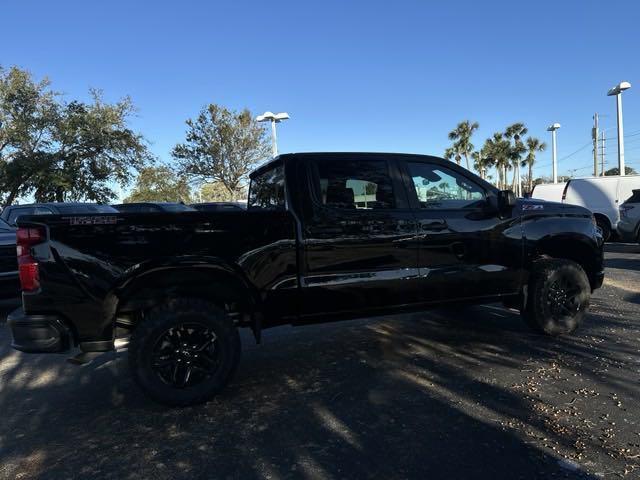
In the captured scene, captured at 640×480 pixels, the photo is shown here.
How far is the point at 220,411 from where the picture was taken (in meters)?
3.92

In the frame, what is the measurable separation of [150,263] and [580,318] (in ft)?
14.6

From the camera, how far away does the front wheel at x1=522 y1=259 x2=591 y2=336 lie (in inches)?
210

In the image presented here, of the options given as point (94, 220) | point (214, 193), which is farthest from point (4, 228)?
point (214, 193)

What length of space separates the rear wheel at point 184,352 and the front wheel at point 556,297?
10.5 ft

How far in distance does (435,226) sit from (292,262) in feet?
4.73

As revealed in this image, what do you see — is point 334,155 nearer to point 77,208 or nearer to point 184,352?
point 184,352

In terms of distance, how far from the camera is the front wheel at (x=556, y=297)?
5.33m

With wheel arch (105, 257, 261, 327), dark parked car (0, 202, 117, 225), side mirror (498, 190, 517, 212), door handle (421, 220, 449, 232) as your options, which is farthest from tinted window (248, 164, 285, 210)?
dark parked car (0, 202, 117, 225)

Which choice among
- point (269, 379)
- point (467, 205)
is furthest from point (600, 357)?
point (269, 379)

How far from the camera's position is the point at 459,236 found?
4898 mm

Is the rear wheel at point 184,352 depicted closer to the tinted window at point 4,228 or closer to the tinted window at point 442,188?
the tinted window at point 442,188

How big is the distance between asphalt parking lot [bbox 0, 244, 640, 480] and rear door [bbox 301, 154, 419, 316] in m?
0.70

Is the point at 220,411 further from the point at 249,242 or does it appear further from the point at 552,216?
the point at 552,216

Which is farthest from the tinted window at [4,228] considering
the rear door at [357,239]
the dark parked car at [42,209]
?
the rear door at [357,239]
